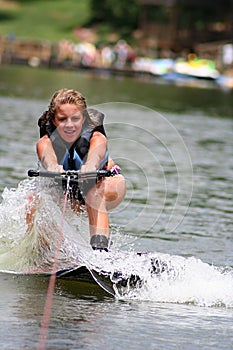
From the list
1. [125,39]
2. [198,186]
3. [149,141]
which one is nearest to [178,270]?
[198,186]

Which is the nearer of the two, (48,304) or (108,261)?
(48,304)

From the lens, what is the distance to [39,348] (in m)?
7.38

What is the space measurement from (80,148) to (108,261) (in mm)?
999

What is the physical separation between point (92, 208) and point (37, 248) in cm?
68

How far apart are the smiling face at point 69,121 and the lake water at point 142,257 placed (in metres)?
0.47

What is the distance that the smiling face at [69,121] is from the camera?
929cm

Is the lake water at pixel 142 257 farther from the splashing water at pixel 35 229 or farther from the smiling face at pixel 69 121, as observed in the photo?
the smiling face at pixel 69 121

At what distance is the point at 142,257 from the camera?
9.42 m

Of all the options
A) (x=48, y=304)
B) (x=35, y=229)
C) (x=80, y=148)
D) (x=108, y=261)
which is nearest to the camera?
(x=48, y=304)

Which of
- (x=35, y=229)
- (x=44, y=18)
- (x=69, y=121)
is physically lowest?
(x=35, y=229)

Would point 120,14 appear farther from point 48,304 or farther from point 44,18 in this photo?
point 48,304

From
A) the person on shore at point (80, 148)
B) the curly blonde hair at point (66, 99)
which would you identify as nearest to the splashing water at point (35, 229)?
the person on shore at point (80, 148)

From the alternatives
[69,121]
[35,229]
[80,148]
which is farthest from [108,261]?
[69,121]

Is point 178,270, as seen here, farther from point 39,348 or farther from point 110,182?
point 39,348
